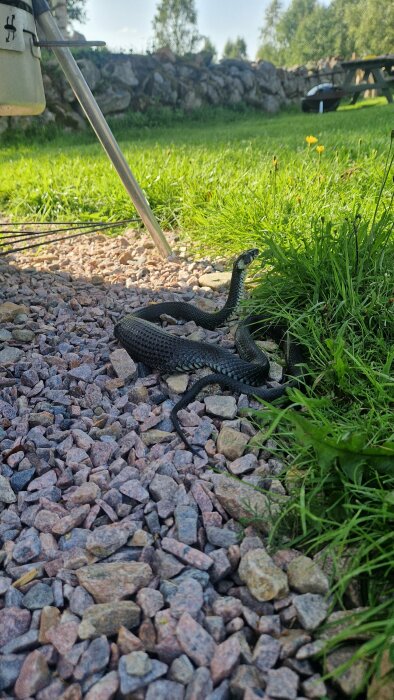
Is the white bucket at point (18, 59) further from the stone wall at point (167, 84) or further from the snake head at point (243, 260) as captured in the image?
the stone wall at point (167, 84)

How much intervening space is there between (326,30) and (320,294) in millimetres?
64016

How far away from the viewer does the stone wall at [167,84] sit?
12492 mm

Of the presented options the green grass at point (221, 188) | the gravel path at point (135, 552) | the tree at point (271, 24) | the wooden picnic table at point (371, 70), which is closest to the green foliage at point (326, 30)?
the tree at point (271, 24)

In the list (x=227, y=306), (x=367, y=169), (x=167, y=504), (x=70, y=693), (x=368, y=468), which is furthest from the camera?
(x=367, y=169)

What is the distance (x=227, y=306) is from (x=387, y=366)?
3.50ft

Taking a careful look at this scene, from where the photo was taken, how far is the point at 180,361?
7.85 ft

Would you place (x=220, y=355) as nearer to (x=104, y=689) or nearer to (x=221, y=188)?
(x=104, y=689)

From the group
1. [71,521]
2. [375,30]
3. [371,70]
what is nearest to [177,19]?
[375,30]

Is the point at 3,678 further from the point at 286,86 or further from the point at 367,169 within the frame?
the point at 286,86

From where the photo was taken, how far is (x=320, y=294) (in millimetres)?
2596

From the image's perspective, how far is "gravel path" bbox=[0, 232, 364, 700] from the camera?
1281mm

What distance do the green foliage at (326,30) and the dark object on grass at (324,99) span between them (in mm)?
31522

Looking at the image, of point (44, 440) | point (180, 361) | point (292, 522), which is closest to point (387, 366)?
point (292, 522)

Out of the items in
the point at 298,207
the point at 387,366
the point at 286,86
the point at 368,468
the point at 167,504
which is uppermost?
the point at 286,86
